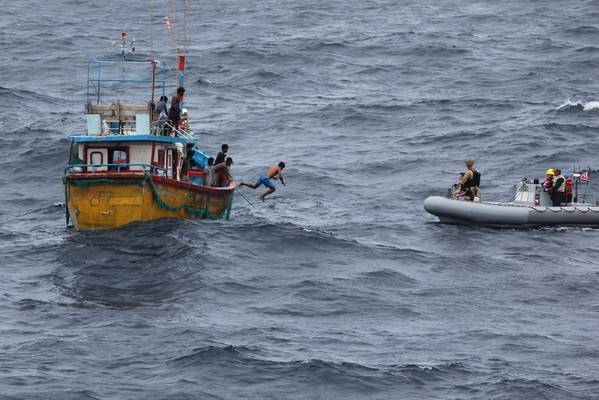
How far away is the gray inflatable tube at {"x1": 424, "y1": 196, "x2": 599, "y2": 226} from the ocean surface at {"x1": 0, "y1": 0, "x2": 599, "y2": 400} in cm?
35

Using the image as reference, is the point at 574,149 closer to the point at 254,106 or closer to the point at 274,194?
the point at 274,194

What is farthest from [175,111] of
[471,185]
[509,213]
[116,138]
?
[509,213]

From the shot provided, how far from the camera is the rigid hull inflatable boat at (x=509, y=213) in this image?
40594mm

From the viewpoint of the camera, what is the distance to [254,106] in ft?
199

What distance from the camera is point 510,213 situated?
40.6 metres

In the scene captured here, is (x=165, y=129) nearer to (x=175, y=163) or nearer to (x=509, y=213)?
(x=175, y=163)

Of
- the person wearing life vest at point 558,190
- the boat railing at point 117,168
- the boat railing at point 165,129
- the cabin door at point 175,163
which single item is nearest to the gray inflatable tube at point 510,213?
the person wearing life vest at point 558,190

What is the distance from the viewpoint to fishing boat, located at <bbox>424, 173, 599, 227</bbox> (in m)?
40.6

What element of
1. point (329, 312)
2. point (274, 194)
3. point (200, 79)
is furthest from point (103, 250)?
point (200, 79)

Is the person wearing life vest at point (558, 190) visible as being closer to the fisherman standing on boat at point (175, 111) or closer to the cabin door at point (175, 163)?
the cabin door at point (175, 163)

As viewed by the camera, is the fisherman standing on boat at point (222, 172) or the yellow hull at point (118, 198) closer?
the yellow hull at point (118, 198)

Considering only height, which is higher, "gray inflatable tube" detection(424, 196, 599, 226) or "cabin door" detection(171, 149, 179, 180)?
"cabin door" detection(171, 149, 179, 180)

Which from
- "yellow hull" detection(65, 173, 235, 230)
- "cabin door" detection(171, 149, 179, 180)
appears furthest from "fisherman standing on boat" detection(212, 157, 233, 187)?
"yellow hull" detection(65, 173, 235, 230)

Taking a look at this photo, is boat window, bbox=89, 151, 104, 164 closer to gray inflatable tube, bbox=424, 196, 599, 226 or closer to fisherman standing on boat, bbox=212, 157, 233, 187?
fisherman standing on boat, bbox=212, 157, 233, 187
